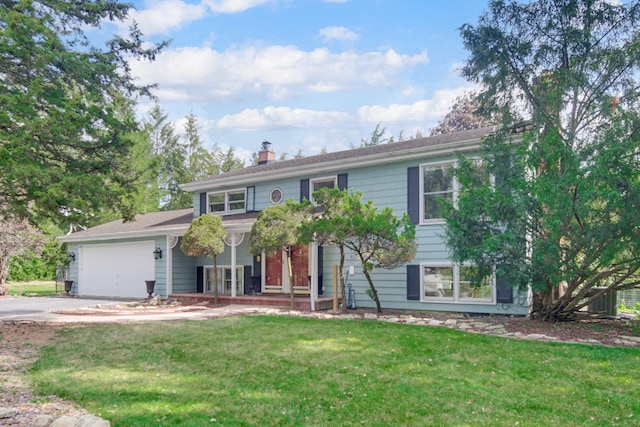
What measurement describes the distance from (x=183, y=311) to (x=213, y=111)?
2571cm

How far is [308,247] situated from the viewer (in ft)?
46.3

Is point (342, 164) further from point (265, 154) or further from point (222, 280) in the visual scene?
point (265, 154)

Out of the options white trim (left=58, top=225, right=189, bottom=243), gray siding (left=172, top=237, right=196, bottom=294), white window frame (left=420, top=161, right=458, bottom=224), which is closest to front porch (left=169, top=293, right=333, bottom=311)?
gray siding (left=172, top=237, right=196, bottom=294)

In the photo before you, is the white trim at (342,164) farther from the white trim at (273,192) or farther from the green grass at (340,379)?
the green grass at (340,379)

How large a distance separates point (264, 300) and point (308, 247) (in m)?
2.03

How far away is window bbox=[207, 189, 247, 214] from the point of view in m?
16.0

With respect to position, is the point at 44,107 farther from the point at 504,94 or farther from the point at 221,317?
A: the point at 504,94

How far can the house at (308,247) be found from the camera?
38.4 ft

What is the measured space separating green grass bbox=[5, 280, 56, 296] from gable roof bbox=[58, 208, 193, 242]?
3.16 m

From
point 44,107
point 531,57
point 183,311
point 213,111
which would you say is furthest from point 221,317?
point 213,111

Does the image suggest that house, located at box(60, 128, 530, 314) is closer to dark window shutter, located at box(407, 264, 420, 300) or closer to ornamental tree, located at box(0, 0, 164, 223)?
dark window shutter, located at box(407, 264, 420, 300)

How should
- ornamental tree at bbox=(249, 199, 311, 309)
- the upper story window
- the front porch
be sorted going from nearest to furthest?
ornamental tree at bbox=(249, 199, 311, 309) < the upper story window < the front porch

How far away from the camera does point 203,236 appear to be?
1330 cm

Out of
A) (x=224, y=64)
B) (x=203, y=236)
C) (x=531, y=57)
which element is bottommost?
(x=203, y=236)
